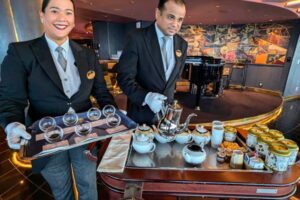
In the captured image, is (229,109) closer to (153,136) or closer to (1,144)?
(153,136)

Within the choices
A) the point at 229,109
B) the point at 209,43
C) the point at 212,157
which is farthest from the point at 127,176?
the point at 209,43

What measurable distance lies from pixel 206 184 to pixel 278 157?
41cm

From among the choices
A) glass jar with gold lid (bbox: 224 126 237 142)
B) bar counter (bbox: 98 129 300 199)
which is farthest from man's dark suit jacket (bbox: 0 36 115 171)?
glass jar with gold lid (bbox: 224 126 237 142)

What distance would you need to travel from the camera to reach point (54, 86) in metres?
1.09

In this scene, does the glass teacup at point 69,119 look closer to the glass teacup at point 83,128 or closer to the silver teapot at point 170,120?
the glass teacup at point 83,128

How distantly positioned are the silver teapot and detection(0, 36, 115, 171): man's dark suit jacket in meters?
0.53

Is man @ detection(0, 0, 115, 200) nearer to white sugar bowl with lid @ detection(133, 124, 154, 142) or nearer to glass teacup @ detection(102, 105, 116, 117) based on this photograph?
glass teacup @ detection(102, 105, 116, 117)

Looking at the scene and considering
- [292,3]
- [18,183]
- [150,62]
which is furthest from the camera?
[292,3]

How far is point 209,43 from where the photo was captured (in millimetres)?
9117

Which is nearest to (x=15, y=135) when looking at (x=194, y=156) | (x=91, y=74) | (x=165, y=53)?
(x=91, y=74)

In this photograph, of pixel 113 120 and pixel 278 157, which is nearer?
pixel 278 157

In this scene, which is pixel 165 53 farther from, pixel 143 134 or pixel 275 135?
pixel 275 135

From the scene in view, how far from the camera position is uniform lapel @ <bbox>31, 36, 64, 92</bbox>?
1069 millimetres

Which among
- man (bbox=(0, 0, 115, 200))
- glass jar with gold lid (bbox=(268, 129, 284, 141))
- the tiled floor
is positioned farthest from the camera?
the tiled floor
